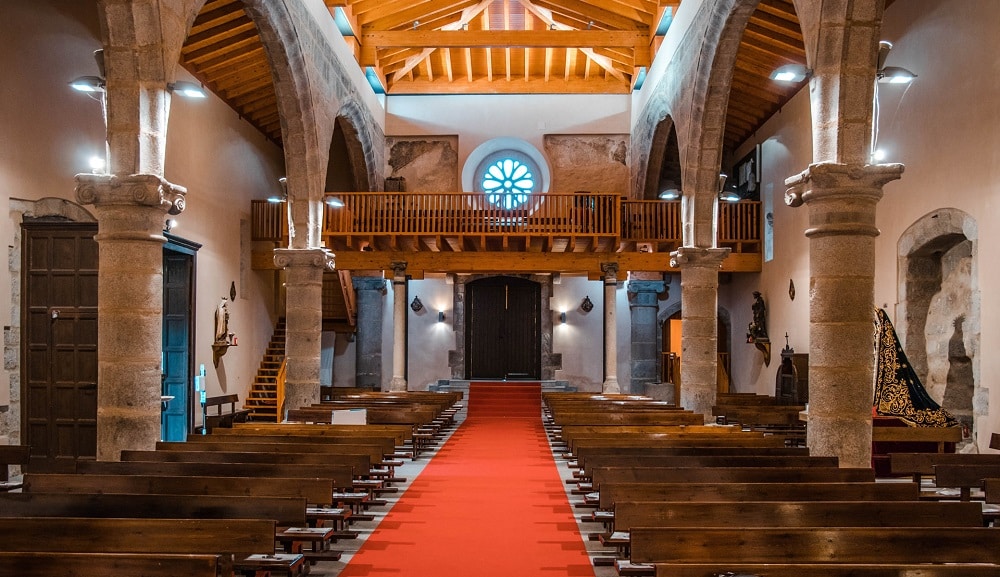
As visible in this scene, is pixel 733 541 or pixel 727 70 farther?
pixel 727 70

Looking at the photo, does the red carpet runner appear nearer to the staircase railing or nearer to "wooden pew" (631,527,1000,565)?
"wooden pew" (631,527,1000,565)

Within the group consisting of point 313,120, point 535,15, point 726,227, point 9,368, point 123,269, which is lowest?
point 9,368

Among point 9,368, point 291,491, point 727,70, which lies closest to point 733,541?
point 291,491

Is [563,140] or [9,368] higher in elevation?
[563,140]

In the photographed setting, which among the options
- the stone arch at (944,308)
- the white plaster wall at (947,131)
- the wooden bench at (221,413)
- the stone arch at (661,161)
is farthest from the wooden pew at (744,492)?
the stone arch at (661,161)

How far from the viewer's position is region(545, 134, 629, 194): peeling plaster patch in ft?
73.9

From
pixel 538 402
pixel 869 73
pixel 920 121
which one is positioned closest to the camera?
pixel 869 73

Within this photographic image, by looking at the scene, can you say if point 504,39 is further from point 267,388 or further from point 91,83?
point 91,83

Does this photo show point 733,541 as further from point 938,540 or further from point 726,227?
point 726,227

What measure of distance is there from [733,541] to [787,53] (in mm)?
12768

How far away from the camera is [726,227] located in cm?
1844

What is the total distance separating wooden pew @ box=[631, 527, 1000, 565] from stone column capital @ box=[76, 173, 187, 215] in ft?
17.2

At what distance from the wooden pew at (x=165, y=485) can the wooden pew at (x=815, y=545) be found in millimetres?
2407

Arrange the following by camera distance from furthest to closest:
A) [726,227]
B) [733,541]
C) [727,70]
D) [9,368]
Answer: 1. [726,227]
2. [727,70]
3. [9,368]
4. [733,541]
